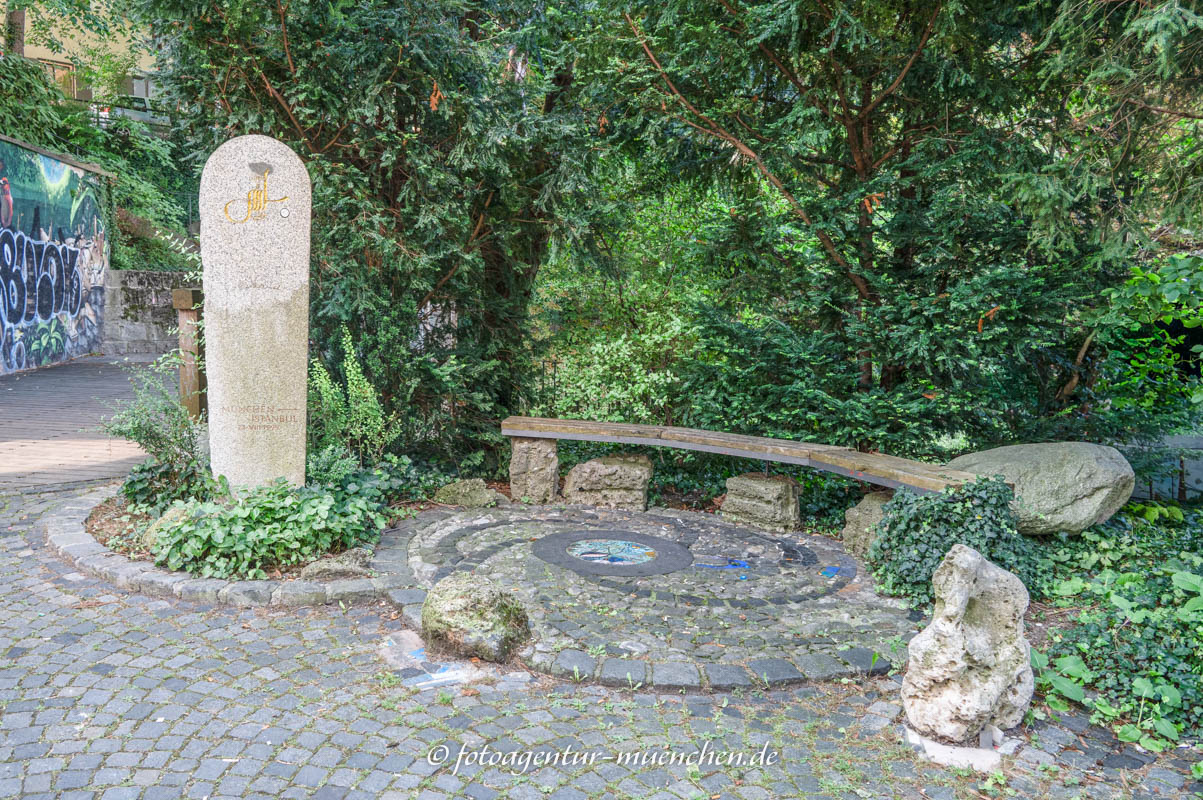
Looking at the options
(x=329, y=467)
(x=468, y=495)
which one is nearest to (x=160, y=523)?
(x=329, y=467)

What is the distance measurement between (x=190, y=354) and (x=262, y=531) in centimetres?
217

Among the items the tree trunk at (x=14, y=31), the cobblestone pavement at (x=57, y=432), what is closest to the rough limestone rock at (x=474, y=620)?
the cobblestone pavement at (x=57, y=432)

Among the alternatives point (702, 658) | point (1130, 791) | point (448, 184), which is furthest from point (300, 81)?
point (1130, 791)

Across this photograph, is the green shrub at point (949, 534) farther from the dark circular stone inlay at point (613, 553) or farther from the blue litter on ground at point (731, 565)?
the dark circular stone inlay at point (613, 553)

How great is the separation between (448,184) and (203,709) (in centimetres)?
479

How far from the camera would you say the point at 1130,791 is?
3.13 m

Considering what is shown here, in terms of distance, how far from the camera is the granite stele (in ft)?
18.4

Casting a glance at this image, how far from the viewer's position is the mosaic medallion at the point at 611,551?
5.75 m

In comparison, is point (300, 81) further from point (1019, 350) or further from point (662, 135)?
point (1019, 350)

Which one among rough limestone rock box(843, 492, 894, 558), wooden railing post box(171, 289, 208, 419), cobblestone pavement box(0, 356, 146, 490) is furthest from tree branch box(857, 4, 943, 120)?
cobblestone pavement box(0, 356, 146, 490)

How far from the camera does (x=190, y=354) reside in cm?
655

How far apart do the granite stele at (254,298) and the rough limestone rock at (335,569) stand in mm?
922

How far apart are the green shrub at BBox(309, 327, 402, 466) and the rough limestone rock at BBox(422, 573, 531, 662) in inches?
98.0

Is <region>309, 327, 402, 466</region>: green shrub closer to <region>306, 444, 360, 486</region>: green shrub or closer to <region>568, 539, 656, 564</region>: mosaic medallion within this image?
<region>306, 444, 360, 486</region>: green shrub
